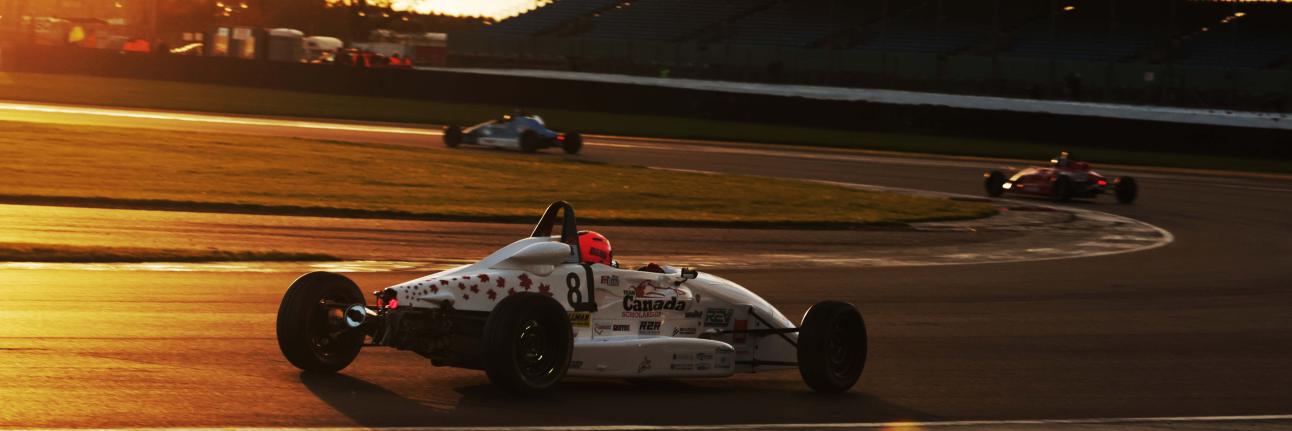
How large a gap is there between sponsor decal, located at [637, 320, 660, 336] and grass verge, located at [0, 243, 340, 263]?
6.36m

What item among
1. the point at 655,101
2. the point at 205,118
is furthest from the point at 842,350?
the point at 655,101

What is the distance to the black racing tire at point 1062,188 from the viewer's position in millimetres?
28531

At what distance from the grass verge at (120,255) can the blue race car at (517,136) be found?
62.1ft

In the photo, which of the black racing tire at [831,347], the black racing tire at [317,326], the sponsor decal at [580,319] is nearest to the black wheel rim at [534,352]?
the sponsor decal at [580,319]

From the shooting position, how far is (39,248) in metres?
13.7

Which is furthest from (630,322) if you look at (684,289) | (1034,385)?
(1034,385)

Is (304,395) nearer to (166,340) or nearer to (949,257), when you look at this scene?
(166,340)

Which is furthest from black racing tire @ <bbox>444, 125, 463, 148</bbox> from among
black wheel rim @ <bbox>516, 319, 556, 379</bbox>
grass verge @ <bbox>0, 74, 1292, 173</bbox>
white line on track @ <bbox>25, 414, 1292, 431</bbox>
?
black wheel rim @ <bbox>516, 319, 556, 379</bbox>

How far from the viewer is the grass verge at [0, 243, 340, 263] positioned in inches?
523

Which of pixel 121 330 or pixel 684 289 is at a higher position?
pixel 684 289

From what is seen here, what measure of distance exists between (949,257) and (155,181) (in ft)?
35.6

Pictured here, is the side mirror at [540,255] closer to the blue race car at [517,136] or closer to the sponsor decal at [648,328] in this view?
the sponsor decal at [648,328]

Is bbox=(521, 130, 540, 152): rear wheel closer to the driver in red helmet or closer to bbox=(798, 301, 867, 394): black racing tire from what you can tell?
bbox=(798, 301, 867, 394): black racing tire

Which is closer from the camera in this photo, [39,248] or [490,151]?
[39,248]
